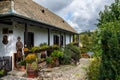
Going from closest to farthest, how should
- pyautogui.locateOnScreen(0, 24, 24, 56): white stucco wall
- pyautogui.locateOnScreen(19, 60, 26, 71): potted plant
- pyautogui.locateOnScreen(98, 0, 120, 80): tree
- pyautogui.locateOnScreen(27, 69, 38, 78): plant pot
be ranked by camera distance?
pyautogui.locateOnScreen(98, 0, 120, 80): tree < pyautogui.locateOnScreen(27, 69, 38, 78): plant pot < pyautogui.locateOnScreen(19, 60, 26, 71): potted plant < pyautogui.locateOnScreen(0, 24, 24, 56): white stucco wall

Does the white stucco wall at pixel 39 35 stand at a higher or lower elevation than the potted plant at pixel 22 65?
higher

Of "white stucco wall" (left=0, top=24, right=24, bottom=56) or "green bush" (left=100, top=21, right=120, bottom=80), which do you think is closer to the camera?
"green bush" (left=100, top=21, right=120, bottom=80)

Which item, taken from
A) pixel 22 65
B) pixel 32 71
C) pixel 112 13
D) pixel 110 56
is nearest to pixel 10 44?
pixel 22 65

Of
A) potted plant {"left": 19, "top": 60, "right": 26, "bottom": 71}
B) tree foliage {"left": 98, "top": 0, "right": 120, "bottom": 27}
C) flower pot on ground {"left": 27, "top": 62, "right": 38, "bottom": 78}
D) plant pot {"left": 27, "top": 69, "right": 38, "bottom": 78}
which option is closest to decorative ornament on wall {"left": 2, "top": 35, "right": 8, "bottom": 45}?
potted plant {"left": 19, "top": 60, "right": 26, "bottom": 71}

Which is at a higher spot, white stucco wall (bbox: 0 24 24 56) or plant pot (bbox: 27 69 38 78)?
white stucco wall (bbox: 0 24 24 56)

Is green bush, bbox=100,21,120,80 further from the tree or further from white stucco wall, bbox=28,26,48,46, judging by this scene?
white stucco wall, bbox=28,26,48,46

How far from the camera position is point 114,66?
19.0 feet

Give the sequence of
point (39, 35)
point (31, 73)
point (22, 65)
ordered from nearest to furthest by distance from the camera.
Result: point (31, 73)
point (22, 65)
point (39, 35)

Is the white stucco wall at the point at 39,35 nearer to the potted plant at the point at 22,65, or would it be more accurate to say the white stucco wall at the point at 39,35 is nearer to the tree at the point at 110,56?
the potted plant at the point at 22,65

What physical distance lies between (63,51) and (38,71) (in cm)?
354

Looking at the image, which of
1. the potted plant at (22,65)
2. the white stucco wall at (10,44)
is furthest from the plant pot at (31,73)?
the white stucco wall at (10,44)

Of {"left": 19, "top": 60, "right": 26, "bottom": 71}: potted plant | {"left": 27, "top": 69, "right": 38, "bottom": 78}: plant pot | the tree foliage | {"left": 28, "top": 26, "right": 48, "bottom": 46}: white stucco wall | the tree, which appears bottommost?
{"left": 27, "top": 69, "right": 38, "bottom": 78}: plant pot

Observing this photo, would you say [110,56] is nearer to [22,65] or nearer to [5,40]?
[22,65]

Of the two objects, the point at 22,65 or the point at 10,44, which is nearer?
the point at 22,65
